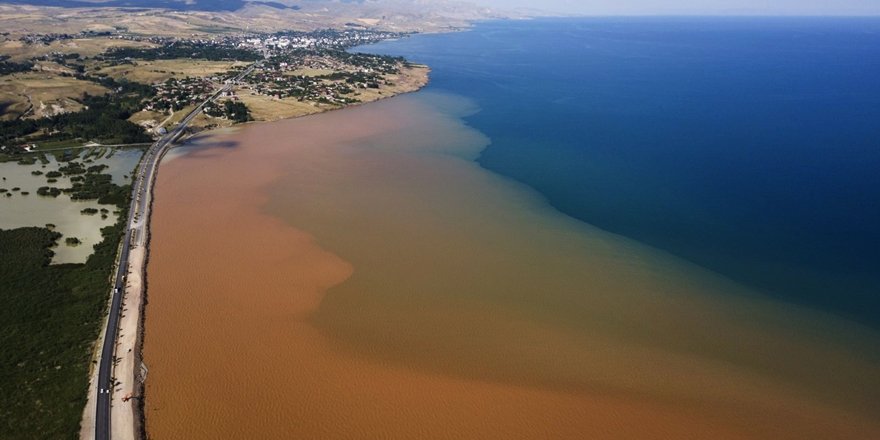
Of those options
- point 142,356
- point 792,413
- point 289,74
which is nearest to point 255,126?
point 289,74

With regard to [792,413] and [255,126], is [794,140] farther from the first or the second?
[255,126]

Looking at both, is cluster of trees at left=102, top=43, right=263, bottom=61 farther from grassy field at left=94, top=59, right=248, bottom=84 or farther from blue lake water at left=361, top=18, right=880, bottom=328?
blue lake water at left=361, top=18, right=880, bottom=328

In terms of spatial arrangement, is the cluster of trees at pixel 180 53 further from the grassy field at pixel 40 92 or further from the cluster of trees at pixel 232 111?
the cluster of trees at pixel 232 111

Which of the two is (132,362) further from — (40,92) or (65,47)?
(65,47)

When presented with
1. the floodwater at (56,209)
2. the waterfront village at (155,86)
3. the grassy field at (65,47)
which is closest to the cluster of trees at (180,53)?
the waterfront village at (155,86)

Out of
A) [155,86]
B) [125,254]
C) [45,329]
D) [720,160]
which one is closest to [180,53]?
[155,86]

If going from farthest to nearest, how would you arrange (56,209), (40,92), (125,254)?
(40,92), (56,209), (125,254)

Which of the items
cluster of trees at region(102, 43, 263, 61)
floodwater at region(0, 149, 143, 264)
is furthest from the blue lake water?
cluster of trees at region(102, 43, 263, 61)
